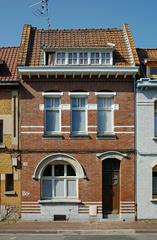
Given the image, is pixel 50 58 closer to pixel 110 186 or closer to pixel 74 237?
pixel 110 186

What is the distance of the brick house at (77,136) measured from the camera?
2086cm

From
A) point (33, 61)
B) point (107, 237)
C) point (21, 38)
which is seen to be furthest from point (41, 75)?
point (107, 237)

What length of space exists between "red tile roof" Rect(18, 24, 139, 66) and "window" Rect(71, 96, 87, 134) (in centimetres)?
269

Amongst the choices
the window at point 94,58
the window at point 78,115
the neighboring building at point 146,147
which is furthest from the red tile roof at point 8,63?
the neighboring building at point 146,147

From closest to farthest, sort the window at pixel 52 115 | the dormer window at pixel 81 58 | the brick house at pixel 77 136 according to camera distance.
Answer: the brick house at pixel 77 136, the window at pixel 52 115, the dormer window at pixel 81 58

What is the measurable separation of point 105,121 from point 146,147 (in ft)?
8.20

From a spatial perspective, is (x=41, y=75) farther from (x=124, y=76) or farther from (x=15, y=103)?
(x=124, y=76)

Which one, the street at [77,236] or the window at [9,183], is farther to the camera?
the window at [9,183]

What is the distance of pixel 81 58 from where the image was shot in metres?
21.7

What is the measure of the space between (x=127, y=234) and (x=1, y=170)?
724 centimetres

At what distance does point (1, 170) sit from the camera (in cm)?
2112

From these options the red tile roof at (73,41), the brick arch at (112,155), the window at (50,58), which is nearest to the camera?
the brick arch at (112,155)

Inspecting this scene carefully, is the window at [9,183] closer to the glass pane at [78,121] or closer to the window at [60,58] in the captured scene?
the glass pane at [78,121]

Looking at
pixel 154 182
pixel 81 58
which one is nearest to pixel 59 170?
pixel 154 182
